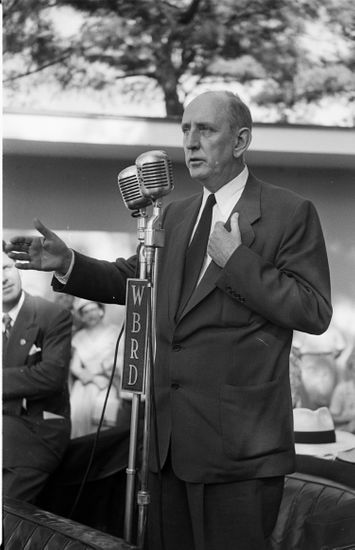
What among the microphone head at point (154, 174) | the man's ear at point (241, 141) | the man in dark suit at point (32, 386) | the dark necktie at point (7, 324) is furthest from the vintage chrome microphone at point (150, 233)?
the dark necktie at point (7, 324)

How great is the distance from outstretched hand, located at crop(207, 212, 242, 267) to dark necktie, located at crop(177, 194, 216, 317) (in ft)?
0.43

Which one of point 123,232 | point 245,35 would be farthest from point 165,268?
point 245,35

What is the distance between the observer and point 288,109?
3965mm

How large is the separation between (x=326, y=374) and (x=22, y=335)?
125cm

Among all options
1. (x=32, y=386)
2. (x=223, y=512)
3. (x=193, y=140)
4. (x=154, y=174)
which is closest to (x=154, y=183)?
(x=154, y=174)

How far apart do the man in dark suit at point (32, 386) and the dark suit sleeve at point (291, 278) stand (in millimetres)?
1682

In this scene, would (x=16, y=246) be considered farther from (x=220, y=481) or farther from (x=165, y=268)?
(x=220, y=481)

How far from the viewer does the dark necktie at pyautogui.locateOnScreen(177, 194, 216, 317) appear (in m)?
2.35

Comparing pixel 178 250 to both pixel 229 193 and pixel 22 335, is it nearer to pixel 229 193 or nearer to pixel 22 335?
pixel 229 193

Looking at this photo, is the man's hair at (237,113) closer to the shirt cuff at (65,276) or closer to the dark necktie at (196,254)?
the dark necktie at (196,254)

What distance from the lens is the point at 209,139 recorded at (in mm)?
2336

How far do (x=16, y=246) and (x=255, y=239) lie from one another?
0.57 m

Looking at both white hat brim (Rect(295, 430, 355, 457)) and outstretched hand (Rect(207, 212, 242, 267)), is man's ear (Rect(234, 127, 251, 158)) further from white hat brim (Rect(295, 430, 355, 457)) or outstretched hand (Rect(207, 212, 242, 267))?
white hat brim (Rect(295, 430, 355, 457))

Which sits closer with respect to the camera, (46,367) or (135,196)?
(135,196)
